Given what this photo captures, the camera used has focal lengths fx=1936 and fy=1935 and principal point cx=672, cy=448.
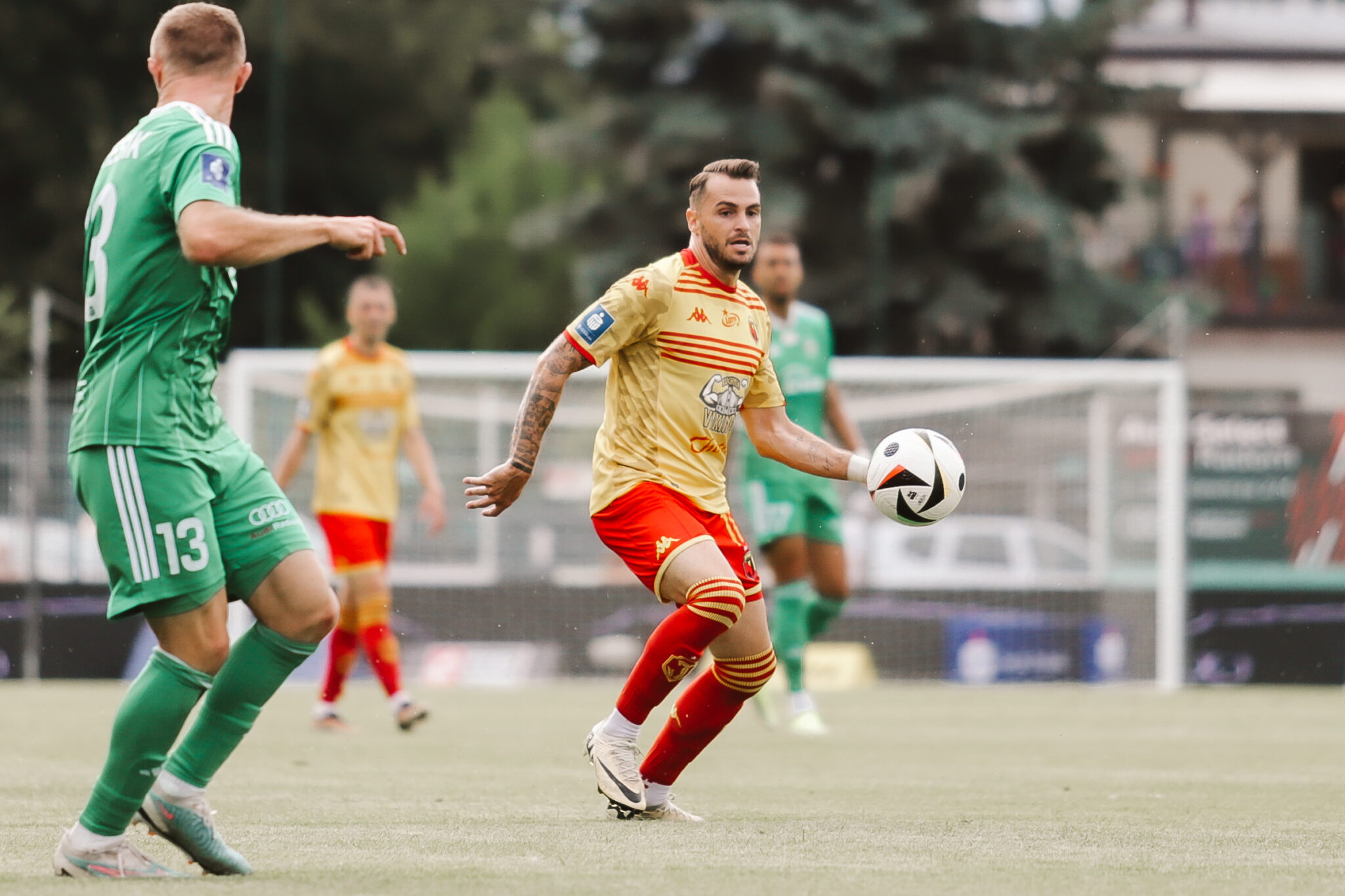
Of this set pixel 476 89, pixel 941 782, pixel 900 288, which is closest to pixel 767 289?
pixel 941 782

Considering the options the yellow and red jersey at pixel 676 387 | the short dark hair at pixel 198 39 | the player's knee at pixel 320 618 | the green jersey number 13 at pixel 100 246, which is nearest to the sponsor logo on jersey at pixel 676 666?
the yellow and red jersey at pixel 676 387

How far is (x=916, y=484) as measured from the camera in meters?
6.00

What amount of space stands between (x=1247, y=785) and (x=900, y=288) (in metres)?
17.8

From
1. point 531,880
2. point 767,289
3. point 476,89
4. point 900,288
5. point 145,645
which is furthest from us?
point 476,89

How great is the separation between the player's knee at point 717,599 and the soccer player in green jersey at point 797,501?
3996mm

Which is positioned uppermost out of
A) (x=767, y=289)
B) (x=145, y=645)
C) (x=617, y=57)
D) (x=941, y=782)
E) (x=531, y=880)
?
(x=617, y=57)

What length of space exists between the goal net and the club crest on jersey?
8749 mm

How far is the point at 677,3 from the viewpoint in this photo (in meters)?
25.4

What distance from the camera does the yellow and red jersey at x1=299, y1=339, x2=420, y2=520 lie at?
1052cm

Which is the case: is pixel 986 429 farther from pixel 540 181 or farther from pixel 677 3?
pixel 540 181

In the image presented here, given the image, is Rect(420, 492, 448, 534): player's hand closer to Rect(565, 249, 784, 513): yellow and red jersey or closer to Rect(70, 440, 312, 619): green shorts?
Rect(565, 249, 784, 513): yellow and red jersey

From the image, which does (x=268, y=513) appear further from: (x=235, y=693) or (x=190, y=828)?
(x=190, y=828)

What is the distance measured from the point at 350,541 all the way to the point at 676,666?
15.2 feet

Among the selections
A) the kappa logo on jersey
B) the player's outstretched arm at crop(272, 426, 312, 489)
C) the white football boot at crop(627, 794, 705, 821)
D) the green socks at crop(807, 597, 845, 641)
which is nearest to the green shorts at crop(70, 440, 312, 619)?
the kappa logo on jersey
